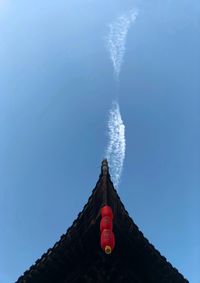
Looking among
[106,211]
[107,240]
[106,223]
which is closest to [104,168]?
[106,211]

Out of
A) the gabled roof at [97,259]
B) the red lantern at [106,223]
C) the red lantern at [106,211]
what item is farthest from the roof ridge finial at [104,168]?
the red lantern at [106,223]

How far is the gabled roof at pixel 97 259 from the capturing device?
8.53 meters

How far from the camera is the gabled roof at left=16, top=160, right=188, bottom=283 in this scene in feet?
28.0

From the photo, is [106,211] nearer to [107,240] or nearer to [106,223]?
[106,223]

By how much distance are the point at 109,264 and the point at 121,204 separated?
5.59ft

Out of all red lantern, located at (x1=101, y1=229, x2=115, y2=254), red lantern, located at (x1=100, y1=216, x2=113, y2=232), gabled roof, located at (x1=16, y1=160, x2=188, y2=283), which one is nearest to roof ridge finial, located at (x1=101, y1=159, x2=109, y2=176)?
gabled roof, located at (x1=16, y1=160, x2=188, y2=283)

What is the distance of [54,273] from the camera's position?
8797mm

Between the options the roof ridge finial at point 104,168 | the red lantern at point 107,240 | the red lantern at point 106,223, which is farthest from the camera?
the roof ridge finial at point 104,168

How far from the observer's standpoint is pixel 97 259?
889 cm

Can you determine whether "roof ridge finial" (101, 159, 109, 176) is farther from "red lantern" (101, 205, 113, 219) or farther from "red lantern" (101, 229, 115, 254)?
"red lantern" (101, 229, 115, 254)

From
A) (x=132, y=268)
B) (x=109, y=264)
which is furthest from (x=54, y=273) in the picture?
(x=132, y=268)

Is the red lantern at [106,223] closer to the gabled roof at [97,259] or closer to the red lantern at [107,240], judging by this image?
the red lantern at [107,240]

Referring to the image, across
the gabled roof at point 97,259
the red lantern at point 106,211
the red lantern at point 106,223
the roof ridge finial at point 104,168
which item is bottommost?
the gabled roof at point 97,259

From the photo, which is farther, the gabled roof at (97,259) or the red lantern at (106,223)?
the gabled roof at (97,259)
